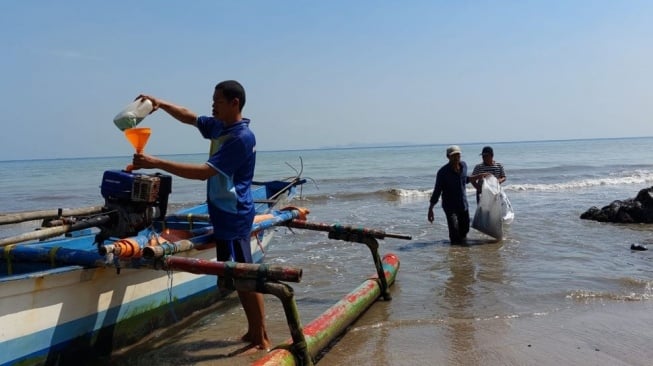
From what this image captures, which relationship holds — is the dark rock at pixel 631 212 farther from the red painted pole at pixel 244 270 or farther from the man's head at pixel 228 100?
the red painted pole at pixel 244 270

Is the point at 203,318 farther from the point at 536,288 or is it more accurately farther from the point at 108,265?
the point at 536,288

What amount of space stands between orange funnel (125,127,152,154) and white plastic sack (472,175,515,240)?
6.63 meters

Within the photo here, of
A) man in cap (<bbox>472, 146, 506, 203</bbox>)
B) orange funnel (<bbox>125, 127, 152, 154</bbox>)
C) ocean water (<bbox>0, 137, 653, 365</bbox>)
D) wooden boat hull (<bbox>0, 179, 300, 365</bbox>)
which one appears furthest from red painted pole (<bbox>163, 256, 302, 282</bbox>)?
man in cap (<bbox>472, 146, 506, 203</bbox>)

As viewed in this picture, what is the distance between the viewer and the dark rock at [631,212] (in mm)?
11117

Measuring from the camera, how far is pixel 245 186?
4109 millimetres

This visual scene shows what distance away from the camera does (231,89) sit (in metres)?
3.98

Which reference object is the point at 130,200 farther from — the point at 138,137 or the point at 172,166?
the point at 172,166

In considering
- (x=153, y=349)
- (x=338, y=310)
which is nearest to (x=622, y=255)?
(x=338, y=310)

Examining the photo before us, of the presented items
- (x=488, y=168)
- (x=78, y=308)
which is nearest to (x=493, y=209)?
(x=488, y=168)

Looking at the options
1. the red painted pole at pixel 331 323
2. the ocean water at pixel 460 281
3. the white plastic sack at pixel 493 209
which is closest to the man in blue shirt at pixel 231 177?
the red painted pole at pixel 331 323

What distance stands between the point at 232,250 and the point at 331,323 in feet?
3.20

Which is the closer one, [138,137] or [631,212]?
[138,137]

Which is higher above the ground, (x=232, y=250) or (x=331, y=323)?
(x=232, y=250)

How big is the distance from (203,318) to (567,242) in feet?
20.8
